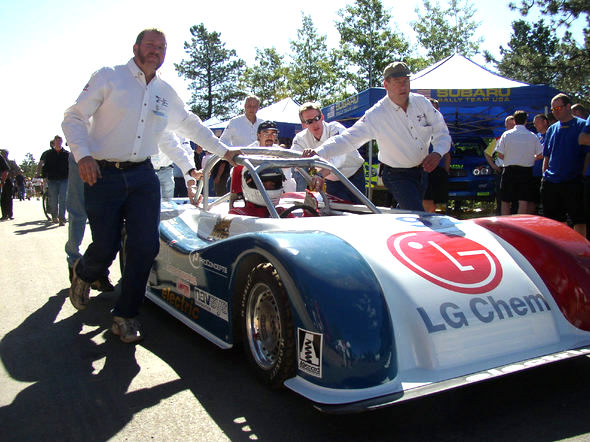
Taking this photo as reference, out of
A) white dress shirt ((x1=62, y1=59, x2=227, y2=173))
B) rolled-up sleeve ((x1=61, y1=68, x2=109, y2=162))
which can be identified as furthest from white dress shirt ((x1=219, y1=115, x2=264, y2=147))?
rolled-up sleeve ((x1=61, y1=68, x2=109, y2=162))

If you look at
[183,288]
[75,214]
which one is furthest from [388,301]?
[75,214]

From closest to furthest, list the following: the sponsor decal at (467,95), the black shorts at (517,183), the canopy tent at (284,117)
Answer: the black shorts at (517,183)
the sponsor decal at (467,95)
the canopy tent at (284,117)

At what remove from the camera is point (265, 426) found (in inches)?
89.8

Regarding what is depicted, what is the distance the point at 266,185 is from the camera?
3.93 m

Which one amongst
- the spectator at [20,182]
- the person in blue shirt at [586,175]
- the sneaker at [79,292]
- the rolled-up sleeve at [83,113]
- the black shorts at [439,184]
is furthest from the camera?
the spectator at [20,182]

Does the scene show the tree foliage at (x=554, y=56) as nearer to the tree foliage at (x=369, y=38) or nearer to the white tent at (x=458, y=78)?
the tree foliage at (x=369, y=38)

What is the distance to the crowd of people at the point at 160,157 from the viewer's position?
3.41 meters

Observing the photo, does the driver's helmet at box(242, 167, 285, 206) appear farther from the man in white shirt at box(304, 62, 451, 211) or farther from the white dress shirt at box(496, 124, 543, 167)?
the white dress shirt at box(496, 124, 543, 167)

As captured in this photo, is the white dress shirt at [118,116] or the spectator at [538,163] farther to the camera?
the spectator at [538,163]

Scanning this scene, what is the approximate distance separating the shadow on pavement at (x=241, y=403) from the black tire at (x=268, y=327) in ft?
0.47

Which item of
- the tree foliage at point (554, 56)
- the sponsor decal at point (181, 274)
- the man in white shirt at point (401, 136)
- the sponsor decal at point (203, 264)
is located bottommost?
the sponsor decal at point (181, 274)

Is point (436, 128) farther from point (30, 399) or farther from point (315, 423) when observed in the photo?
point (30, 399)

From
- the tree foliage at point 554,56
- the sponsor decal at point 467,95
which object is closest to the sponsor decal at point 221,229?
the sponsor decal at point 467,95

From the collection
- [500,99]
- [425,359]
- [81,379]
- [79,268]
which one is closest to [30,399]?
[81,379]
